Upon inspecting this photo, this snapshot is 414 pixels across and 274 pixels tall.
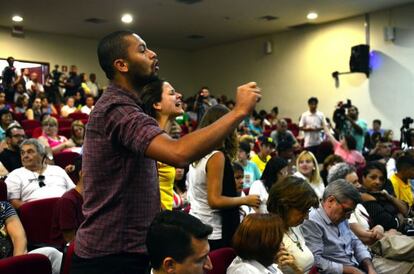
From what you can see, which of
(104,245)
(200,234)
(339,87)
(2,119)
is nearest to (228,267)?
(200,234)

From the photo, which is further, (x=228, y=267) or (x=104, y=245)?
(x=228, y=267)

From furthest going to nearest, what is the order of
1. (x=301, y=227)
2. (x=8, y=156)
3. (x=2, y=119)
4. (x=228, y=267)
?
(x=2, y=119) < (x=8, y=156) < (x=301, y=227) < (x=228, y=267)

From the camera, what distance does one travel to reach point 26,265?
174 cm

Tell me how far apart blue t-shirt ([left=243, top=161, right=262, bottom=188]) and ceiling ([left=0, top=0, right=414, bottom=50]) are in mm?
5035

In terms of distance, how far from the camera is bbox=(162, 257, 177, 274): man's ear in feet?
4.10

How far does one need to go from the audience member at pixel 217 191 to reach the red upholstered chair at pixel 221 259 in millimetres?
264

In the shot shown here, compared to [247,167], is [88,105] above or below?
above

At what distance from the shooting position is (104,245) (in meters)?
1.20

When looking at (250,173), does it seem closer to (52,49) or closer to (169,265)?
(169,265)

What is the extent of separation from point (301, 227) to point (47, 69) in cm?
1106

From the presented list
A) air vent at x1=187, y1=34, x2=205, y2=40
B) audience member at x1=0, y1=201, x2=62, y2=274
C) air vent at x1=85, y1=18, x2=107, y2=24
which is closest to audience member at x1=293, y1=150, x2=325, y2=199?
audience member at x1=0, y1=201, x2=62, y2=274

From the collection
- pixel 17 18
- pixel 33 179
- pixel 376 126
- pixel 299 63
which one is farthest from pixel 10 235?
pixel 299 63

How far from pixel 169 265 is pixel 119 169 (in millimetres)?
292

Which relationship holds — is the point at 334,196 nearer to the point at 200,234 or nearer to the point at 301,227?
the point at 301,227
